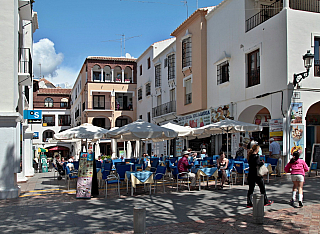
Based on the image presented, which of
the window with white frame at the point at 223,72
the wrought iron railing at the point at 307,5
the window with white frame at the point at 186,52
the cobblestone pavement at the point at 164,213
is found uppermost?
the wrought iron railing at the point at 307,5

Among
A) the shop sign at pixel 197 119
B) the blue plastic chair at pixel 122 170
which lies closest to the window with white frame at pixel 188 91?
the shop sign at pixel 197 119

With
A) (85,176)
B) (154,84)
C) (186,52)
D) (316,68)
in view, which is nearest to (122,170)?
(85,176)

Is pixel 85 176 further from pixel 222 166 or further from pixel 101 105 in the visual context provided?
pixel 101 105

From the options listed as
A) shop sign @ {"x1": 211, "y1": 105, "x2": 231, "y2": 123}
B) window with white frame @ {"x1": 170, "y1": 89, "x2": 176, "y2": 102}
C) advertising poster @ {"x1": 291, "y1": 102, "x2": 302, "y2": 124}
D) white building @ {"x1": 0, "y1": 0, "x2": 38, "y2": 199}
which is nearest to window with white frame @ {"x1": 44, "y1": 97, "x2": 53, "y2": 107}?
window with white frame @ {"x1": 170, "y1": 89, "x2": 176, "y2": 102}

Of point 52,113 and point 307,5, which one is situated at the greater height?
point 307,5

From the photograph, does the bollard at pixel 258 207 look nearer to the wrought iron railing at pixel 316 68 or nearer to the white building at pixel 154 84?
the wrought iron railing at pixel 316 68

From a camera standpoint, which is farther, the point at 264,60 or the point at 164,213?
the point at 264,60

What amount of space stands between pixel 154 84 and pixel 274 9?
Result: 56.9 feet

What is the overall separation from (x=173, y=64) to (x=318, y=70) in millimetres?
14081

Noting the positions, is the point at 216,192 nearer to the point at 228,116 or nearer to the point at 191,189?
the point at 191,189

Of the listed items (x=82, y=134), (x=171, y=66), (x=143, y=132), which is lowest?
(x=82, y=134)

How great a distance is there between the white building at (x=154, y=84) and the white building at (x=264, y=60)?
309 inches

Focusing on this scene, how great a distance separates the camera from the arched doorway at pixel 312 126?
17281 millimetres

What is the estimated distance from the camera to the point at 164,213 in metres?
8.04
